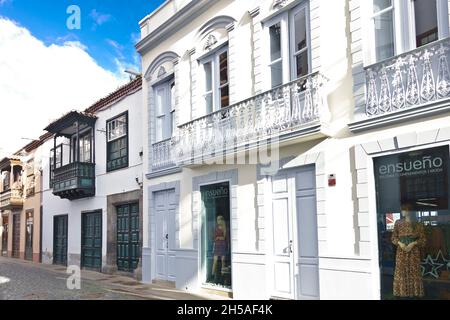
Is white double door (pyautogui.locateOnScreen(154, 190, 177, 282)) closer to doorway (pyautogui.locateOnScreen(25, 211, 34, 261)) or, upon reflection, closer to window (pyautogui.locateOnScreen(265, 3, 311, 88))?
window (pyautogui.locateOnScreen(265, 3, 311, 88))

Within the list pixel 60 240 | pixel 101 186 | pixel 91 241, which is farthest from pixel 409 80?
pixel 60 240

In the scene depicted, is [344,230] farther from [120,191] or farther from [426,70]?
[120,191]

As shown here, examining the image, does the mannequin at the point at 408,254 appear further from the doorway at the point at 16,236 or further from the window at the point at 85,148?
the doorway at the point at 16,236

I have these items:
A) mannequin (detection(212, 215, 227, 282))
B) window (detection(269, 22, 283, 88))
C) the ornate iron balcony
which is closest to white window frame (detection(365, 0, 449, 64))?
window (detection(269, 22, 283, 88))

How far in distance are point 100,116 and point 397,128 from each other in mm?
12265

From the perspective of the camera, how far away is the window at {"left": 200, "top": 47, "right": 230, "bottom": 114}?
10.9 m

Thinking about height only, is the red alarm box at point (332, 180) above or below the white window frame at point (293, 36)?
below

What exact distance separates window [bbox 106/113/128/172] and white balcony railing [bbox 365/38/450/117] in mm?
9512

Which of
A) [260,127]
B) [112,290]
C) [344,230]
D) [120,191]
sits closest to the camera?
[344,230]

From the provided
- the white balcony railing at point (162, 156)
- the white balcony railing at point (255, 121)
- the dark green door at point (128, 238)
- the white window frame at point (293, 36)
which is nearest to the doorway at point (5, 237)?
the dark green door at point (128, 238)

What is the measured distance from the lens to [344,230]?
7707mm

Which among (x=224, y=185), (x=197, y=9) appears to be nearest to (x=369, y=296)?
(x=224, y=185)

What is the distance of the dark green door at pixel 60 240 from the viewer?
1931cm

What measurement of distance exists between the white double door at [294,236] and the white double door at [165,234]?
3774mm
